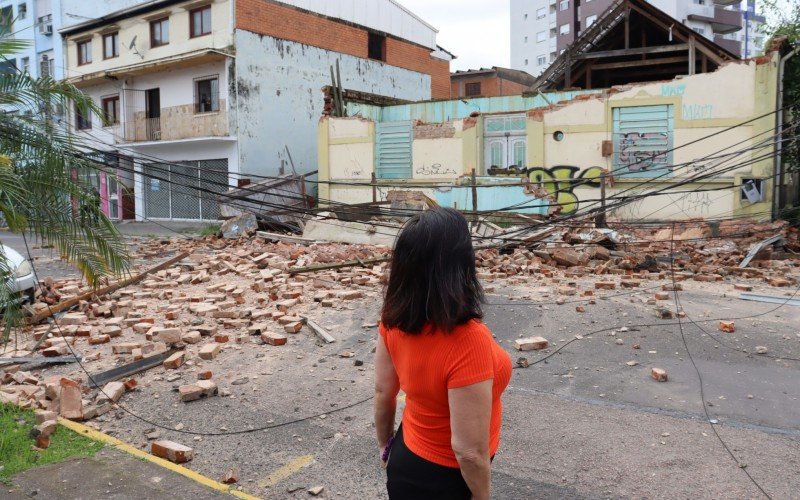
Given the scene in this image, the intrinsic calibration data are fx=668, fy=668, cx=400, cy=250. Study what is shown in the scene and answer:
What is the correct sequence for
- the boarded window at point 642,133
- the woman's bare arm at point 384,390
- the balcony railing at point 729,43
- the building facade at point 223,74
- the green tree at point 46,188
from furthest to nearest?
the balcony railing at point 729,43 → the building facade at point 223,74 → the boarded window at point 642,133 → the green tree at point 46,188 → the woman's bare arm at point 384,390

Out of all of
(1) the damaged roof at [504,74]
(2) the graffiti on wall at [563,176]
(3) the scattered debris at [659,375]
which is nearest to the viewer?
(3) the scattered debris at [659,375]

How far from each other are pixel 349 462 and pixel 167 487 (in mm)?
1232

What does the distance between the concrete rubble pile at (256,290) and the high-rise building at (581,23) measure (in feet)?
120

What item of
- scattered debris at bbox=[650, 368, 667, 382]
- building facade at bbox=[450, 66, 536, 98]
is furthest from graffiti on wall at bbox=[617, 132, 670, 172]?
building facade at bbox=[450, 66, 536, 98]

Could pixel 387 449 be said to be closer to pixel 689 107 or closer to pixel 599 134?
pixel 689 107

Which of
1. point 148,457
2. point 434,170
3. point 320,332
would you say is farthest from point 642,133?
point 148,457

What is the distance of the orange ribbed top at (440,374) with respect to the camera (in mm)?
2127

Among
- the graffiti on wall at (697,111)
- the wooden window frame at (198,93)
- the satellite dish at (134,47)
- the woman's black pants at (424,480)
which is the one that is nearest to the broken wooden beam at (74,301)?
the woman's black pants at (424,480)

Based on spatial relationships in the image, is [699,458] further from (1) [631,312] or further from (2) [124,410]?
(2) [124,410]

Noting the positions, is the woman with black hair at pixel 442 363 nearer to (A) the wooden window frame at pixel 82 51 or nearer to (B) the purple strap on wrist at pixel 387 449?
(B) the purple strap on wrist at pixel 387 449

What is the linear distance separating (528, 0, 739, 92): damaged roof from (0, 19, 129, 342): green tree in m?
18.4

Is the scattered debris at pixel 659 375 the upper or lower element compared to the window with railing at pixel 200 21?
lower

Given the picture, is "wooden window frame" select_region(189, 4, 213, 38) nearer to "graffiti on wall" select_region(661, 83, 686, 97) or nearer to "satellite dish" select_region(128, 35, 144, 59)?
"satellite dish" select_region(128, 35, 144, 59)

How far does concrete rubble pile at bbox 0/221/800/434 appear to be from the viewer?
6.83 metres
